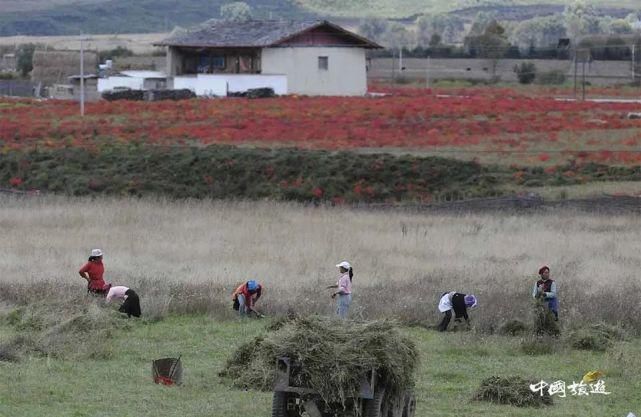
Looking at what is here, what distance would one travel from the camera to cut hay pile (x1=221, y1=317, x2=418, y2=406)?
1344 cm

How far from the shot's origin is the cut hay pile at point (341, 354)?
13438mm

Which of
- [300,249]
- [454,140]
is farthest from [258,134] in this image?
[300,249]

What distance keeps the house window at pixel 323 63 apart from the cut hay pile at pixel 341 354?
64.3 m

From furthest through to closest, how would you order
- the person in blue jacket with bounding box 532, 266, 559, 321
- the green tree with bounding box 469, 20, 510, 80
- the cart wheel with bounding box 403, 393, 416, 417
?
the green tree with bounding box 469, 20, 510, 80 → the person in blue jacket with bounding box 532, 266, 559, 321 → the cart wheel with bounding box 403, 393, 416, 417

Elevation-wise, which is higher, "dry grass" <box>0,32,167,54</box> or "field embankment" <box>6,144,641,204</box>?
"dry grass" <box>0,32,167,54</box>

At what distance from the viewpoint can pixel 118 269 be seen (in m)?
27.2

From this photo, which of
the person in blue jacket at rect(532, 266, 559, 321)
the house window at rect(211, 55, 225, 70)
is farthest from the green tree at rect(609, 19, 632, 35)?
the person in blue jacket at rect(532, 266, 559, 321)

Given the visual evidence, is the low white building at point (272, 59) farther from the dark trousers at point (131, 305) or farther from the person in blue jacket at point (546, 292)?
the person in blue jacket at point (546, 292)

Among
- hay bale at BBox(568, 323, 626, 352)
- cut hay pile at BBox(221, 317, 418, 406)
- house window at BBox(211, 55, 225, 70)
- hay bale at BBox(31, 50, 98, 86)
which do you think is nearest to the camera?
cut hay pile at BBox(221, 317, 418, 406)

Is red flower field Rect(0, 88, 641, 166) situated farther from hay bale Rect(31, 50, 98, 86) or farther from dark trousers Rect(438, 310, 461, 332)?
hay bale Rect(31, 50, 98, 86)

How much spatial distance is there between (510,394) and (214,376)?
404 cm

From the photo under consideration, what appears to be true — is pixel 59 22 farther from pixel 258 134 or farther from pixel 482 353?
pixel 482 353

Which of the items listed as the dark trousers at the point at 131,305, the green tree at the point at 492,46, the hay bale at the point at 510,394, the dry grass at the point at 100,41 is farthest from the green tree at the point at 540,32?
the hay bale at the point at 510,394

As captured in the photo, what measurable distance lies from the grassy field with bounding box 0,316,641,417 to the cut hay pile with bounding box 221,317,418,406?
6.18 feet
